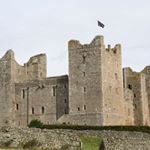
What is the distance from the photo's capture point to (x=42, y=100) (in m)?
84.4

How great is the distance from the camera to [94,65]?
7931 cm

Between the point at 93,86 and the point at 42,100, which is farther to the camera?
the point at 42,100

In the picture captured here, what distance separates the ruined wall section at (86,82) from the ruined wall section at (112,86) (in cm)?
77

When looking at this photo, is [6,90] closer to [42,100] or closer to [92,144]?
[42,100]

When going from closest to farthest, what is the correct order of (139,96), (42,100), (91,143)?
(91,143)
(42,100)
(139,96)

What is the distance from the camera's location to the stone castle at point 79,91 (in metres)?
78.8

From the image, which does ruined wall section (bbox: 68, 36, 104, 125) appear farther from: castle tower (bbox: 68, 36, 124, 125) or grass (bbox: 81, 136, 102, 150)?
grass (bbox: 81, 136, 102, 150)

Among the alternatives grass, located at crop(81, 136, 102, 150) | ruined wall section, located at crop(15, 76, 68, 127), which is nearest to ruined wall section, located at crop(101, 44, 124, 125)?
ruined wall section, located at crop(15, 76, 68, 127)

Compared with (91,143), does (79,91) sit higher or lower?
higher

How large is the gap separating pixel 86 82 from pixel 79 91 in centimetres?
144

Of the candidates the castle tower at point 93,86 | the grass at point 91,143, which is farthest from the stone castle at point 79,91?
the grass at point 91,143

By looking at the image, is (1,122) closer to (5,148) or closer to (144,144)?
(144,144)

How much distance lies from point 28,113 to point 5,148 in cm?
5493

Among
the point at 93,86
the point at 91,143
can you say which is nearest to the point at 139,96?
the point at 93,86
